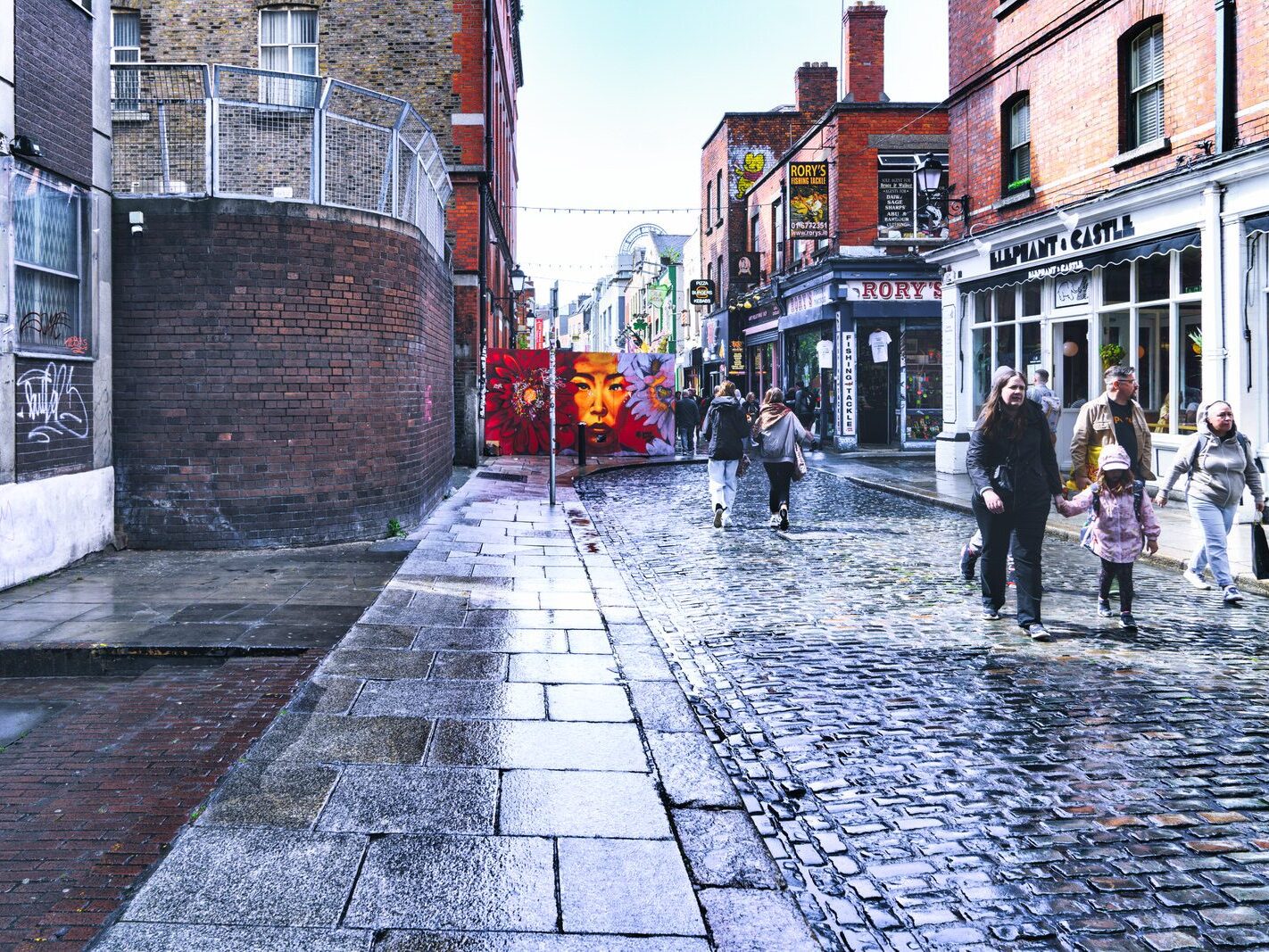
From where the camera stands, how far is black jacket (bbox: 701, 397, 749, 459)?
1339 cm

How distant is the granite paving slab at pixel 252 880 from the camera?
3291 mm

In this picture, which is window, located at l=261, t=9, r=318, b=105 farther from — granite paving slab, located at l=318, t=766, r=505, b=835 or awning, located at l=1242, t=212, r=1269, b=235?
granite paving slab, located at l=318, t=766, r=505, b=835

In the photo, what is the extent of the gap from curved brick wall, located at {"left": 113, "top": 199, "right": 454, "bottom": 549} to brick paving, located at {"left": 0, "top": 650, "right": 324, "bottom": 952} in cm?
430

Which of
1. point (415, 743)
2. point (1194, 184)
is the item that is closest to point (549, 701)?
point (415, 743)

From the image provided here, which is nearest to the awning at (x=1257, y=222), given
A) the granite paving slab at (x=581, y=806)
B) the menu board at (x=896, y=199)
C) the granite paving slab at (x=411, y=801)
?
the granite paving slab at (x=581, y=806)

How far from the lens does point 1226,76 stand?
537 inches

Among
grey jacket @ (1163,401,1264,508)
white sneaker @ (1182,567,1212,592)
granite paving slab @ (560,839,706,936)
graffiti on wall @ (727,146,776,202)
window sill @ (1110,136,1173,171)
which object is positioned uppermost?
graffiti on wall @ (727,146,776,202)

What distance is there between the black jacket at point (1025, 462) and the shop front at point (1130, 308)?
24.3 feet

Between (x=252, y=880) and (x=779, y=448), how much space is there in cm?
1017

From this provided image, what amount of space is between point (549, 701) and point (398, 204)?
26.2 feet

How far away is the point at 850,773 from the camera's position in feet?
15.6

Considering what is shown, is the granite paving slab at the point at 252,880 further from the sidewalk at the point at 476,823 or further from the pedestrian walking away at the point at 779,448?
the pedestrian walking away at the point at 779,448

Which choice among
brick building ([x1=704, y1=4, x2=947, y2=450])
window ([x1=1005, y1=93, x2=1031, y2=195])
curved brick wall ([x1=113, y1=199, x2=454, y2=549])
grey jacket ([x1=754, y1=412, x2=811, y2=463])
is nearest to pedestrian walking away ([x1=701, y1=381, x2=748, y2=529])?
grey jacket ([x1=754, y1=412, x2=811, y2=463])

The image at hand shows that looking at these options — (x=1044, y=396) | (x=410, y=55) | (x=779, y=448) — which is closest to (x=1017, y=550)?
(x=779, y=448)
